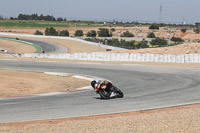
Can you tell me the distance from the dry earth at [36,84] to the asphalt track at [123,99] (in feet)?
6.59

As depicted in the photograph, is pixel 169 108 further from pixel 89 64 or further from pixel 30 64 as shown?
pixel 30 64

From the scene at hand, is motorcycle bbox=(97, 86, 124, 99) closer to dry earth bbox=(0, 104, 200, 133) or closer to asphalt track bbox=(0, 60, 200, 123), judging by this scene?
asphalt track bbox=(0, 60, 200, 123)

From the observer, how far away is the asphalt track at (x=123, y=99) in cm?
1362

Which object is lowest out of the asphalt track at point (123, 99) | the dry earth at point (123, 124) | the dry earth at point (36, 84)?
the dry earth at point (36, 84)

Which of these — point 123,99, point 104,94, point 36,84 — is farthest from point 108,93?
point 36,84

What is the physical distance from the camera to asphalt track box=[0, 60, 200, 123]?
13.6m

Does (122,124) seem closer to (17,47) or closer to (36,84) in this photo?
(36,84)

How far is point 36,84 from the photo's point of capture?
21.6 metres

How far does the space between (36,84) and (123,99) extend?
734 cm

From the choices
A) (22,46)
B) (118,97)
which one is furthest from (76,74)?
(22,46)

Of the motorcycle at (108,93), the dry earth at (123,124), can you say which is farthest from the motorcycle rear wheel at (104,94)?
the dry earth at (123,124)

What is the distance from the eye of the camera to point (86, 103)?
50.1 feet

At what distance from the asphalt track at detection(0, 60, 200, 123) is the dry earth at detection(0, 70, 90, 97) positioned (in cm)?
201

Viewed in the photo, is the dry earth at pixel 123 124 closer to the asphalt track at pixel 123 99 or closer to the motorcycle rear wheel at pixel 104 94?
the asphalt track at pixel 123 99
